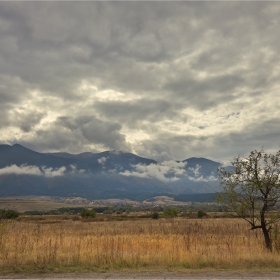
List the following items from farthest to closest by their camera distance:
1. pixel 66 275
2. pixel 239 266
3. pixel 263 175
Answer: pixel 263 175 < pixel 239 266 < pixel 66 275

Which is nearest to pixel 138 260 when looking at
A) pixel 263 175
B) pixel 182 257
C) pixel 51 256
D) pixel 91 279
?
pixel 182 257

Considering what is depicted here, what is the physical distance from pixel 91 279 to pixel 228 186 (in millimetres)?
9270

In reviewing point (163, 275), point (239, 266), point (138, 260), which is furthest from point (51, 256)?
point (239, 266)

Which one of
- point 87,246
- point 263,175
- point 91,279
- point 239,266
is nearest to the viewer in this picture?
point 91,279

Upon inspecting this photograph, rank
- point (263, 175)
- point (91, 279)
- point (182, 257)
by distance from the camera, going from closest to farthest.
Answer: point (91, 279) < point (182, 257) < point (263, 175)

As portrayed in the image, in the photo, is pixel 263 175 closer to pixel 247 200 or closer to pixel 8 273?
pixel 247 200

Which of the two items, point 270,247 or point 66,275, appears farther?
point 270,247

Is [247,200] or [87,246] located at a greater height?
[247,200]

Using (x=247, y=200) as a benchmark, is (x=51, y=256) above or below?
below

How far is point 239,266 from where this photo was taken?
12359mm

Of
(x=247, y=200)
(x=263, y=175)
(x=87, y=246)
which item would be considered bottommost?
(x=87, y=246)

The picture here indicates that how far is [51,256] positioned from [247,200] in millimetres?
10698

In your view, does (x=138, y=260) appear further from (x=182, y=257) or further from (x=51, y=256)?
(x=51, y=256)

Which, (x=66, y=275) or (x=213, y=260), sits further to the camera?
(x=213, y=260)
